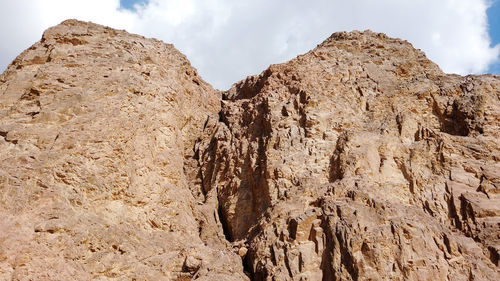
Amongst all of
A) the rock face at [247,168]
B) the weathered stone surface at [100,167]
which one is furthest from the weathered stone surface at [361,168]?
the weathered stone surface at [100,167]

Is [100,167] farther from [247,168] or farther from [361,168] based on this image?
[361,168]

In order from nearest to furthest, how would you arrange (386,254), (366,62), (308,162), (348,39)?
1. (386,254)
2. (308,162)
3. (366,62)
4. (348,39)

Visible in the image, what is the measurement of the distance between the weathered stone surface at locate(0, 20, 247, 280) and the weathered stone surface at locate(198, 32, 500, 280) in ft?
6.71

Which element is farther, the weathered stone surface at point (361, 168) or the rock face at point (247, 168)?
the weathered stone surface at point (361, 168)

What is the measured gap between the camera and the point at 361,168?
17.9 meters

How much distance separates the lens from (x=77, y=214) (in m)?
15.0

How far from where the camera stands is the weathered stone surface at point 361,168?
50.1 ft

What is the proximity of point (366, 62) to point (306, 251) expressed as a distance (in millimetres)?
12390

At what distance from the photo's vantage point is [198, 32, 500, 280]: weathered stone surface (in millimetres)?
15258

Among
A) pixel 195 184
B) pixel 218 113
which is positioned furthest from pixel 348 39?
pixel 195 184

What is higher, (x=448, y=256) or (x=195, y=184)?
(x=195, y=184)

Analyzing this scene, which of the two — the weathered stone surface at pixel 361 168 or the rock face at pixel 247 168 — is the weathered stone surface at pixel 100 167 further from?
the weathered stone surface at pixel 361 168

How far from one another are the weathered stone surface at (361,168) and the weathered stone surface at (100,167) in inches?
80.5

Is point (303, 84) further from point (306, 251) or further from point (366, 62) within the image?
point (306, 251)
